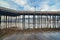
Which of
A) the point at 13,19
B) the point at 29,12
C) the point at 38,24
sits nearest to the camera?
the point at 29,12

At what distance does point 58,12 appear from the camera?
2611 centimetres

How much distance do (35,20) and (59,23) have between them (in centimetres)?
792

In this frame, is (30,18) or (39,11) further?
(30,18)

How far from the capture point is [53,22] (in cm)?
3189

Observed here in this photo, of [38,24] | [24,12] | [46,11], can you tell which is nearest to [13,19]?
[38,24]

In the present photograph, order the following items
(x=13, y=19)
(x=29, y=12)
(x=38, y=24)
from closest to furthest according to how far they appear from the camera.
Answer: (x=29, y=12) < (x=38, y=24) < (x=13, y=19)

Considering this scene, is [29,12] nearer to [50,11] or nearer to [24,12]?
[24,12]

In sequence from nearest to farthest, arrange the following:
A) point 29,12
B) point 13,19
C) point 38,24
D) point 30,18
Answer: point 29,12 → point 30,18 → point 38,24 → point 13,19

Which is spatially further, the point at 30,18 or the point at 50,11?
the point at 30,18

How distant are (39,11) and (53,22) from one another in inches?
299

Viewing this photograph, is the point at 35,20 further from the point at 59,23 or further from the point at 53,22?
the point at 59,23

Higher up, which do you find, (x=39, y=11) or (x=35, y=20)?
(x=39, y=11)

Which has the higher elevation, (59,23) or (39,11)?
(39,11)

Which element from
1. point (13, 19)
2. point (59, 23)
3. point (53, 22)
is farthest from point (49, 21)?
point (13, 19)
